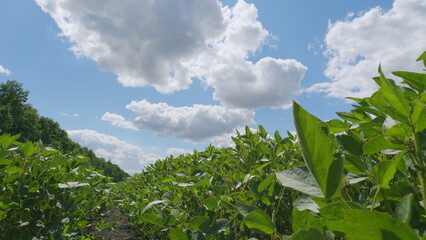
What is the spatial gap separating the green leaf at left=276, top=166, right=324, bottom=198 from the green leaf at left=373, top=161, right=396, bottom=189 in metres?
0.13

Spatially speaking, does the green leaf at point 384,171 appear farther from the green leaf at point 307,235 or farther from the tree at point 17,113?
the tree at point 17,113

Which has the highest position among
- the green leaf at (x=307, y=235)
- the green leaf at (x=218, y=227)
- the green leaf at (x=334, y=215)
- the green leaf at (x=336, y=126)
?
the green leaf at (x=336, y=126)

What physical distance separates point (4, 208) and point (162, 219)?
1538mm

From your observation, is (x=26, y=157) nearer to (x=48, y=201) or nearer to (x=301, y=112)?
(x=48, y=201)

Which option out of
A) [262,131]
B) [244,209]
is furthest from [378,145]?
[262,131]

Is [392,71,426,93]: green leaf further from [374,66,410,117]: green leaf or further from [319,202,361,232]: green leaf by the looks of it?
[319,202,361,232]: green leaf

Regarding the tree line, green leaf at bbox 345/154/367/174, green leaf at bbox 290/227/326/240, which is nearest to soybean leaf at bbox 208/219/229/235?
green leaf at bbox 345/154/367/174

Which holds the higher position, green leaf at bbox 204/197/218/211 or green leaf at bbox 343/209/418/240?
green leaf at bbox 204/197/218/211

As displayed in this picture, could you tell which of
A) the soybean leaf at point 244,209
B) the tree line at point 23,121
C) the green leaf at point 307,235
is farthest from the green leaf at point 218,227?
the tree line at point 23,121

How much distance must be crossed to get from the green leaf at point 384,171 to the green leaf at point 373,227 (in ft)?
0.82

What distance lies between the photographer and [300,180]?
0.64 m

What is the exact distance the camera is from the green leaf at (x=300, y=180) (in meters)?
0.61

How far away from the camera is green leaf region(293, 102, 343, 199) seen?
46 cm

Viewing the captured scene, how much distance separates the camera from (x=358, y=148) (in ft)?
2.98
